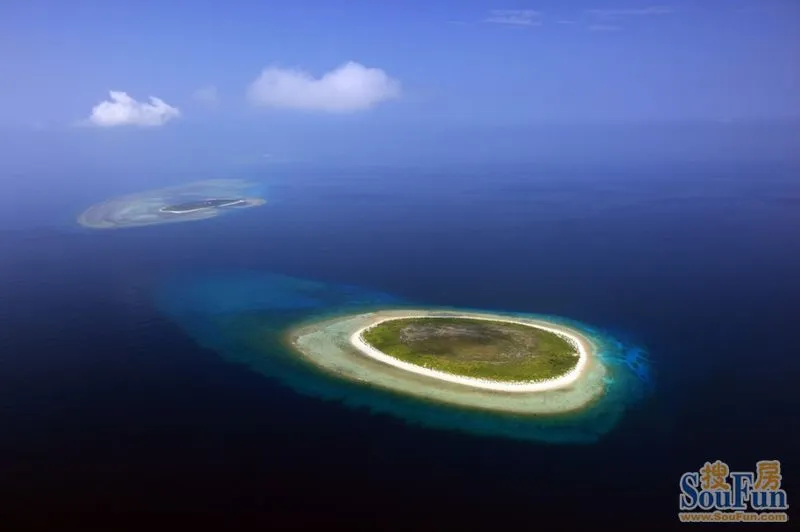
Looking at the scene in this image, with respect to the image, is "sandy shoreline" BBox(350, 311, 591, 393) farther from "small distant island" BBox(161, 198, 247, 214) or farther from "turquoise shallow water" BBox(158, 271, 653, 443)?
"small distant island" BBox(161, 198, 247, 214)

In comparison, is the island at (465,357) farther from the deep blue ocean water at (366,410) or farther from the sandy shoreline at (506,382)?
the deep blue ocean water at (366,410)

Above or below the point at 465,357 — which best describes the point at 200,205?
above

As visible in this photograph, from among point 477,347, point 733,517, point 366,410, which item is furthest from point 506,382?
point 733,517

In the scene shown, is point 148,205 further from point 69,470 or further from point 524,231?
point 69,470

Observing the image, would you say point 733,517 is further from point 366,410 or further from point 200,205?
point 200,205

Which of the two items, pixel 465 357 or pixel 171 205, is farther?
pixel 171 205

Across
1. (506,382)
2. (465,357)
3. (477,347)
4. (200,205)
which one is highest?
(200,205)

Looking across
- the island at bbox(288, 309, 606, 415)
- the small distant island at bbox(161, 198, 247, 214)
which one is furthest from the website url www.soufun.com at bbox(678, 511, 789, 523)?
the small distant island at bbox(161, 198, 247, 214)
